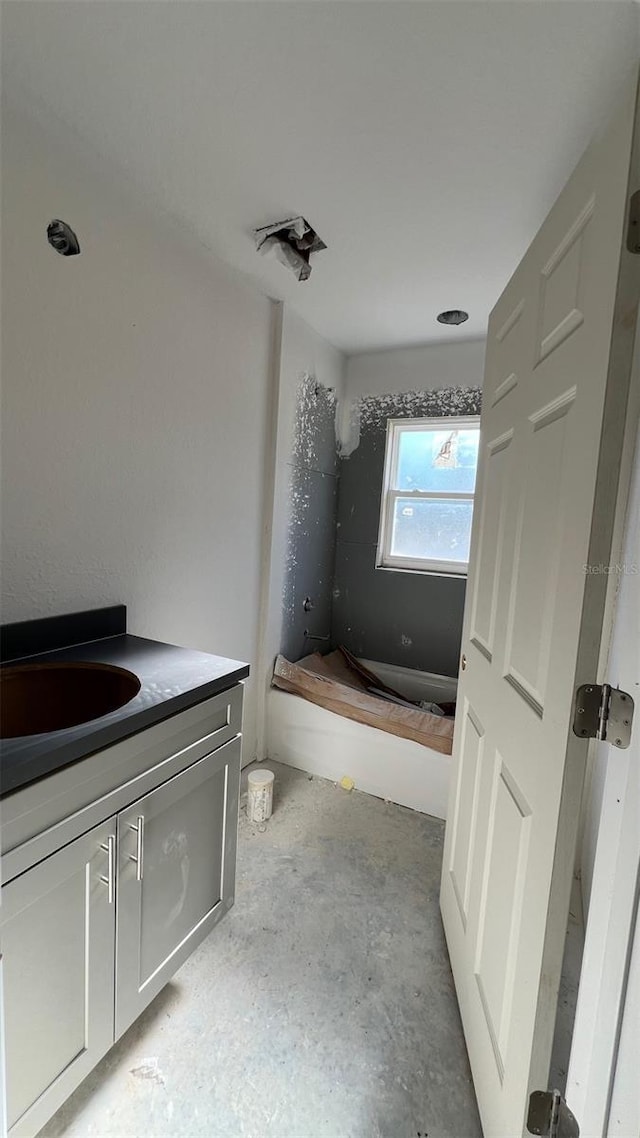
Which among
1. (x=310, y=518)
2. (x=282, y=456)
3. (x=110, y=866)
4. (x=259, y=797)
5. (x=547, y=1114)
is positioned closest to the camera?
(x=547, y=1114)

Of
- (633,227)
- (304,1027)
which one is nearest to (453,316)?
(633,227)

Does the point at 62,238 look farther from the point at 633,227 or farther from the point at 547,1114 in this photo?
the point at 547,1114

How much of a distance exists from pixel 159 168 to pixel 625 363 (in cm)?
150

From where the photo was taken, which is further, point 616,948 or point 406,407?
point 406,407

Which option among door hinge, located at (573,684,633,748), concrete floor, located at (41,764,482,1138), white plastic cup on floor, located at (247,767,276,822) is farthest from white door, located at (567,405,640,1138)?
white plastic cup on floor, located at (247,767,276,822)

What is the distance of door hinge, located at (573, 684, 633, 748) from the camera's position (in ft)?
2.26

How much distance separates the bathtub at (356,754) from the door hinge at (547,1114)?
1.17 m

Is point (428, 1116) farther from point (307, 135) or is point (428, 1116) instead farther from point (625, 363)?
point (307, 135)

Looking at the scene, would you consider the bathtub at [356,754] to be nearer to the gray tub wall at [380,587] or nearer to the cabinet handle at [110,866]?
the gray tub wall at [380,587]

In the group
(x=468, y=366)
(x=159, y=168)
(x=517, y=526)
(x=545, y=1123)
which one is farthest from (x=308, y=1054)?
(x=468, y=366)

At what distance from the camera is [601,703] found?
705 mm

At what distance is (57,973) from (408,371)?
3.01 metres

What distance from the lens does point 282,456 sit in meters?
2.38

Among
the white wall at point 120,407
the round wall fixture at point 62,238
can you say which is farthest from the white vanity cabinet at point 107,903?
the round wall fixture at point 62,238
